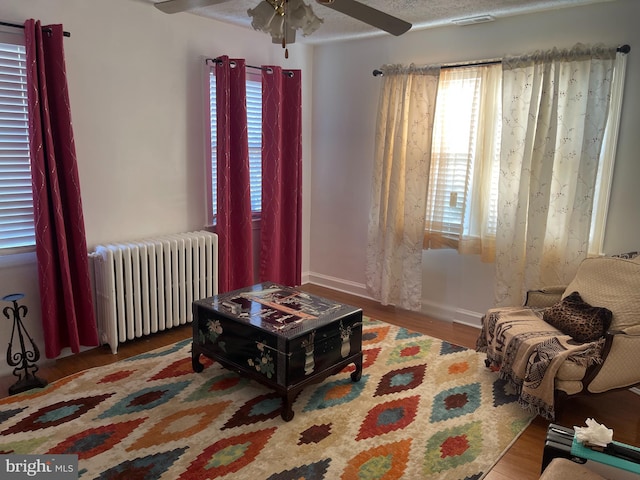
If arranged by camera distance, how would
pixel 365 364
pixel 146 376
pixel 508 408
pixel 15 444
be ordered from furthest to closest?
1. pixel 365 364
2. pixel 146 376
3. pixel 508 408
4. pixel 15 444

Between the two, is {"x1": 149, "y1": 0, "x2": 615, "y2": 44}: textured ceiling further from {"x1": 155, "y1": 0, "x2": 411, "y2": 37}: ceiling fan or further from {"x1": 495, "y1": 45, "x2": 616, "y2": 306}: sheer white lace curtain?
{"x1": 155, "y1": 0, "x2": 411, "y2": 37}: ceiling fan

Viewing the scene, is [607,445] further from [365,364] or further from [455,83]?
[455,83]

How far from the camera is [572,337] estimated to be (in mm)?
2781

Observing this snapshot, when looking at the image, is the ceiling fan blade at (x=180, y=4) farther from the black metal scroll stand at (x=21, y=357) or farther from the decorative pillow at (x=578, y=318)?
the decorative pillow at (x=578, y=318)

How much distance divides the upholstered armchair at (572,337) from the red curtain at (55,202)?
8.95 feet

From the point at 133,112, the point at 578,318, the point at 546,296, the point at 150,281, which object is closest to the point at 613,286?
the point at 578,318

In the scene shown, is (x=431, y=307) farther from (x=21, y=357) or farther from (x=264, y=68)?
(x=21, y=357)

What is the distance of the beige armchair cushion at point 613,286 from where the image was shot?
9.06ft

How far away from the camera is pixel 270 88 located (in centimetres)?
419

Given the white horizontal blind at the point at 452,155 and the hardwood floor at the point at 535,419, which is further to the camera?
the white horizontal blind at the point at 452,155

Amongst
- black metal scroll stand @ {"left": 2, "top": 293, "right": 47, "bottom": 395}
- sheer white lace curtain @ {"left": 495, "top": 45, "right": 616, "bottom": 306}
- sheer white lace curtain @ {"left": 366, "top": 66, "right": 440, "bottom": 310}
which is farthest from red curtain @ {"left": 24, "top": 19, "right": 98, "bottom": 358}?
sheer white lace curtain @ {"left": 495, "top": 45, "right": 616, "bottom": 306}

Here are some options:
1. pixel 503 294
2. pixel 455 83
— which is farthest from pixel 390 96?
pixel 503 294

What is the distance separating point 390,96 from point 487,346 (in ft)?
7.31

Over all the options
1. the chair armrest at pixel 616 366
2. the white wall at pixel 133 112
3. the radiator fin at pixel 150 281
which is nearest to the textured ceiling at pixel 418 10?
the white wall at pixel 133 112
